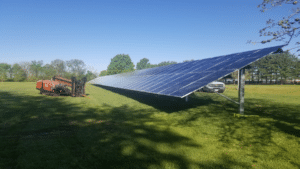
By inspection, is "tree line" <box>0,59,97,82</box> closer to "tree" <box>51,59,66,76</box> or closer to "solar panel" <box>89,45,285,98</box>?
"tree" <box>51,59,66,76</box>

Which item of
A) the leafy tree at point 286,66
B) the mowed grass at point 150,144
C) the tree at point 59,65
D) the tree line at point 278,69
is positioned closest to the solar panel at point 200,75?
the mowed grass at point 150,144

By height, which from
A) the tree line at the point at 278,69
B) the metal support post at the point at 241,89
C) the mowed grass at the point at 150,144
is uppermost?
the tree line at the point at 278,69

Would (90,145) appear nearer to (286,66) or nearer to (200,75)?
(200,75)

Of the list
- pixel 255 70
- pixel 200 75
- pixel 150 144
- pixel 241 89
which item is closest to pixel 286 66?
pixel 255 70

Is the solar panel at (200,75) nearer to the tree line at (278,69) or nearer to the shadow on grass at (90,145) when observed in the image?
the shadow on grass at (90,145)

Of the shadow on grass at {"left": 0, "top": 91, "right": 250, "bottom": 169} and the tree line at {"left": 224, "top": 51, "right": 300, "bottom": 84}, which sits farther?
the tree line at {"left": 224, "top": 51, "right": 300, "bottom": 84}

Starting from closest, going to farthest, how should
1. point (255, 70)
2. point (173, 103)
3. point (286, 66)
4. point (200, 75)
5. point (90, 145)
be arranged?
point (90, 145) → point (200, 75) → point (173, 103) → point (286, 66) → point (255, 70)

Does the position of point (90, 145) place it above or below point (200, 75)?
below

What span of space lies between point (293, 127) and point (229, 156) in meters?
4.74

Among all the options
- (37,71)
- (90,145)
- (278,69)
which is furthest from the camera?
(37,71)

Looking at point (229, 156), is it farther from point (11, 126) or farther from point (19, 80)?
point (19, 80)

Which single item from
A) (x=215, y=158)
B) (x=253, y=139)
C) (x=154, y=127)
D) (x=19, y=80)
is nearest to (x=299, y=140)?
(x=253, y=139)

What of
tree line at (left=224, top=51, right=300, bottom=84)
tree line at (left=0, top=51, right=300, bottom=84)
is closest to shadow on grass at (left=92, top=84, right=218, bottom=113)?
tree line at (left=0, top=51, right=300, bottom=84)

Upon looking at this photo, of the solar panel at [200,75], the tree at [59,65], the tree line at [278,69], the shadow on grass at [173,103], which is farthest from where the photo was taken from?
the tree at [59,65]
